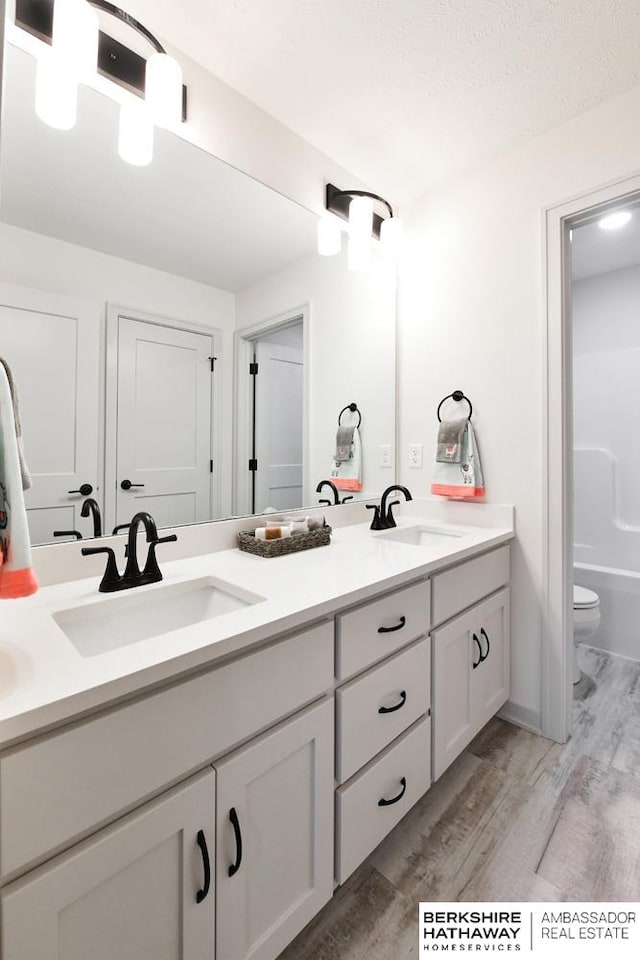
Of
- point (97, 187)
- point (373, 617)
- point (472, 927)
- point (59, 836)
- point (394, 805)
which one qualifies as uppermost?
point (97, 187)

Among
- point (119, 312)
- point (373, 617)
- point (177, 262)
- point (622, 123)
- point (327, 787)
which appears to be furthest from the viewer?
point (622, 123)

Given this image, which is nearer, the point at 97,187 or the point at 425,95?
the point at 97,187

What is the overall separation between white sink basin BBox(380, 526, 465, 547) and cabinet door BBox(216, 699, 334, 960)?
0.97m

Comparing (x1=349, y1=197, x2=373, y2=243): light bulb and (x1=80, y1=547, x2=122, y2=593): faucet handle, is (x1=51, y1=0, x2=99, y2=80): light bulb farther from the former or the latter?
(x1=80, y1=547, x2=122, y2=593): faucet handle

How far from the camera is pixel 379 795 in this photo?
3.74 ft

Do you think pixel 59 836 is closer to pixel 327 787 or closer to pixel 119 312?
pixel 327 787

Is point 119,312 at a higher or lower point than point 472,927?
higher

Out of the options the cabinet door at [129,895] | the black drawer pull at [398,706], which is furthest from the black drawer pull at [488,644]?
the cabinet door at [129,895]

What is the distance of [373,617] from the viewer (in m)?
1.12

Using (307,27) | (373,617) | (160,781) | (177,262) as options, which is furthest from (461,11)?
(160,781)

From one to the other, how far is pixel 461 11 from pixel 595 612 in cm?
250

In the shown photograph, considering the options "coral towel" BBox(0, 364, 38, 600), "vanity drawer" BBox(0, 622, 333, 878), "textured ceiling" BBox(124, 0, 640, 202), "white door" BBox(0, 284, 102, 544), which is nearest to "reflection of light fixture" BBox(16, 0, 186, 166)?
"textured ceiling" BBox(124, 0, 640, 202)

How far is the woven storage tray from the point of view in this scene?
1423 millimetres

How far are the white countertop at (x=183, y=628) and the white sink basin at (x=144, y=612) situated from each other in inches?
0.8
